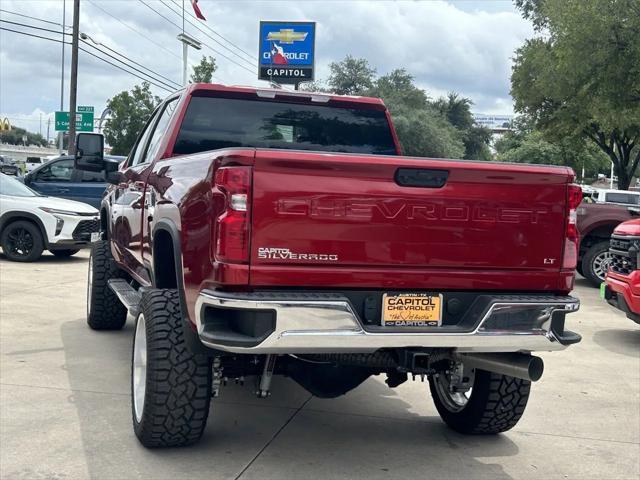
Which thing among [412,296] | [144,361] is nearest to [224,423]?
[144,361]

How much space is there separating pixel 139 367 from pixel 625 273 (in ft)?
17.8

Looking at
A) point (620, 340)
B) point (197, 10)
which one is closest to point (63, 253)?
point (620, 340)

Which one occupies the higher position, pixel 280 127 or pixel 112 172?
pixel 280 127

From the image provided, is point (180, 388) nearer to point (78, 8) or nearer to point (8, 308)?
point (8, 308)

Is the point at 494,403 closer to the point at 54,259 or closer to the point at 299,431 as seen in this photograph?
the point at 299,431

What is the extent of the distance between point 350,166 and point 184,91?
2367 millimetres

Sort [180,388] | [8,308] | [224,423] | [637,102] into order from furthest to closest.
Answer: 1. [637,102]
2. [8,308]
3. [224,423]
4. [180,388]

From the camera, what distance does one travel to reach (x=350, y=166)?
359cm

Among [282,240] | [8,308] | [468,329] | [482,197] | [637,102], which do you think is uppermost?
[637,102]

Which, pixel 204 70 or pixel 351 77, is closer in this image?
pixel 204 70

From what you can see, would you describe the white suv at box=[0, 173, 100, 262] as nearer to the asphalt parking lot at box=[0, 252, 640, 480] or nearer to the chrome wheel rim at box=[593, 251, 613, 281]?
the asphalt parking lot at box=[0, 252, 640, 480]

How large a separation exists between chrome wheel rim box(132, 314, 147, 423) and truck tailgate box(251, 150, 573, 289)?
53.9 inches

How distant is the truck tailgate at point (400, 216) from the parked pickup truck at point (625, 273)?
13.6 feet

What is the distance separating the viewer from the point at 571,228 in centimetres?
394
